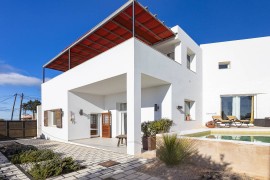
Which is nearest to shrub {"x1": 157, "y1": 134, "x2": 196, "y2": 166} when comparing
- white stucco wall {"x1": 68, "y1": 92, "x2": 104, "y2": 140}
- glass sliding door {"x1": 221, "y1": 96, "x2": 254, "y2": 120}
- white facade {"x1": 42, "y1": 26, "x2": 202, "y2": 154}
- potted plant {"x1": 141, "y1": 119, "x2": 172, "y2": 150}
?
white facade {"x1": 42, "y1": 26, "x2": 202, "y2": 154}

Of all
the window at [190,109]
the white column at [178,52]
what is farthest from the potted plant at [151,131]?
the window at [190,109]

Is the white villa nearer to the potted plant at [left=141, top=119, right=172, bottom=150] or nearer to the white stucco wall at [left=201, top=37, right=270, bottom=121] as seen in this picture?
the white stucco wall at [left=201, top=37, right=270, bottom=121]

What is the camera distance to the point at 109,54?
8453 millimetres

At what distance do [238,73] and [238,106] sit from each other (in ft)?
8.60

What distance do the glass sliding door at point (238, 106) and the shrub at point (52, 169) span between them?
1254 centimetres

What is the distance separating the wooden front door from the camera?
42.1 ft

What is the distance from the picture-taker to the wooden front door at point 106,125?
505 inches

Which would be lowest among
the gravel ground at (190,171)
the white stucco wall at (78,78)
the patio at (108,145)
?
the patio at (108,145)

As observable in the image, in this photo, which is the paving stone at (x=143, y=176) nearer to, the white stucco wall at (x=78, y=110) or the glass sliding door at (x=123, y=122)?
the glass sliding door at (x=123, y=122)

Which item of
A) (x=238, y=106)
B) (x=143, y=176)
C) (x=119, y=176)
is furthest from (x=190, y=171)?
(x=238, y=106)

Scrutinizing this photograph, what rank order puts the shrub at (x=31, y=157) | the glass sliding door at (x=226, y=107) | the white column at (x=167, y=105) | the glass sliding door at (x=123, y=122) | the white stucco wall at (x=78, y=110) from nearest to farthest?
the shrub at (x=31, y=157) → the white column at (x=167, y=105) → the white stucco wall at (x=78, y=110) → the glass sliding door at (x=123, y=122) → the glass sliding door at (x=226, y=107)

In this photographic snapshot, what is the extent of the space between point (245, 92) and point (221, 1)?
6974mm

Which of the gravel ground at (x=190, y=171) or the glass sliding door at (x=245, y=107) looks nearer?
the gravel ground at (x=190, y=171)

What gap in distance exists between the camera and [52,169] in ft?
16.3
